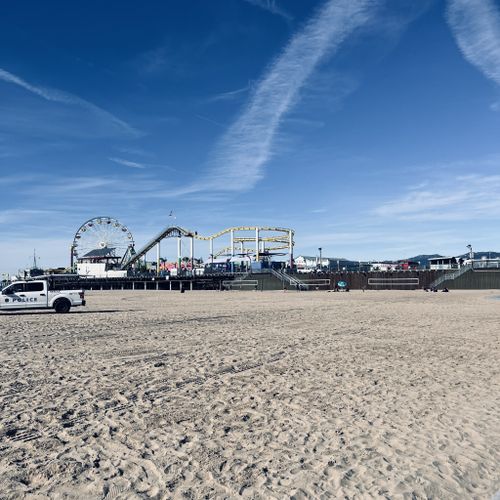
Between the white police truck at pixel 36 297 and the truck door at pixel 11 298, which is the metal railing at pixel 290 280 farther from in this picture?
the truck door at pixel 11 298

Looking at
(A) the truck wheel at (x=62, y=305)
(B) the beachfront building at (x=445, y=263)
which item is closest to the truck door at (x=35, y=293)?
(A) the truck wheel at (x=62, y=305)

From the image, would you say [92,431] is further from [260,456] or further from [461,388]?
[461,388]

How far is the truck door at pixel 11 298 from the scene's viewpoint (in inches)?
1036

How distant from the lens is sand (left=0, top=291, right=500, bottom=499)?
521cm

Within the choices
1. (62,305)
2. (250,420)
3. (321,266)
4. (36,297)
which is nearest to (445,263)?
(321,266)

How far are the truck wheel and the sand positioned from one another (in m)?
13.3

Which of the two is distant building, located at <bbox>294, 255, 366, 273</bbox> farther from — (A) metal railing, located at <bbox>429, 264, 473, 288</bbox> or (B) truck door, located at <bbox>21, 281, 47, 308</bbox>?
(B) truck door, located at <bbox>21, 281, 47, 308</bbox>

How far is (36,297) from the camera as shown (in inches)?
1068

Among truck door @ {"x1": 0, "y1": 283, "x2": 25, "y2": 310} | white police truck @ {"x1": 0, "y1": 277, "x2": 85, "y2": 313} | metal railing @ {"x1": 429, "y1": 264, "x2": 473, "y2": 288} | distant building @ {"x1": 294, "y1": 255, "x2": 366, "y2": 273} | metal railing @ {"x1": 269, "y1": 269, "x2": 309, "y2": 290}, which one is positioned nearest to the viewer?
truck door @ {"x1": 0, "y1": 283, "x2": 25, "y2": 310}

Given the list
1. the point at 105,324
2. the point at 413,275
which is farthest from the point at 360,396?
the point at 413,275

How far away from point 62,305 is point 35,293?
1738mm

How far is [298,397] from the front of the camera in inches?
341

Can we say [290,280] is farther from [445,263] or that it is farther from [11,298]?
[11,298]

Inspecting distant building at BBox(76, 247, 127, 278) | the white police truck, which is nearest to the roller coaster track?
distant building at BBox(76, 247, 127, 278)
